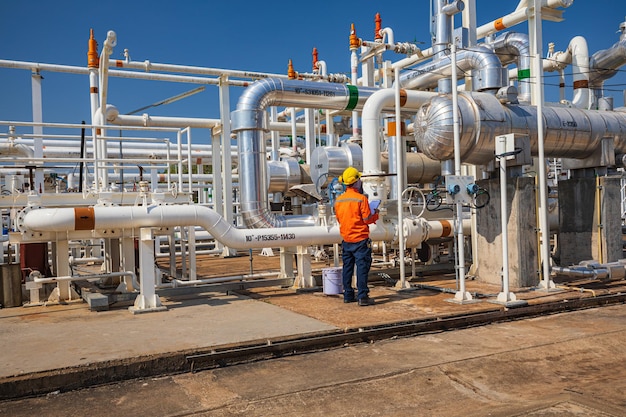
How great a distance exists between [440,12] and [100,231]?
745 centimetres

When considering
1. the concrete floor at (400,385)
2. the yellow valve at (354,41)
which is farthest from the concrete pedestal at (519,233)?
the yellow valve at (354,41)

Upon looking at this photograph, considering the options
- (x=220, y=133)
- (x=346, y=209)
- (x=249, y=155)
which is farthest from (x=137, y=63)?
(x=346, y=209)

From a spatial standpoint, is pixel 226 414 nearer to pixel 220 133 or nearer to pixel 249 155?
pixel 249 155

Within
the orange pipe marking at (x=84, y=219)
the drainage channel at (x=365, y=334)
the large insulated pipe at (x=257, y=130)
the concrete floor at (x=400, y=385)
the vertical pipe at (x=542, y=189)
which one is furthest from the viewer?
the large insulated pipe at (x=257, y=130)

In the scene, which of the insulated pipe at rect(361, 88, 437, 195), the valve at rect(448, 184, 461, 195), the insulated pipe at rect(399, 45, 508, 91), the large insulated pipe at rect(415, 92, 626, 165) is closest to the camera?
the valve at rect(448, 184, 461, 195)

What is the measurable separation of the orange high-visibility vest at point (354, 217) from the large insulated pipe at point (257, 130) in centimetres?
322

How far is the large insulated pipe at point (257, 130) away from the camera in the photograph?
1071cm

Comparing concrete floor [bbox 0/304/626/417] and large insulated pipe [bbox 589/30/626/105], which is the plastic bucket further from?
large insulated pipe [bbox 589/30/626/105]

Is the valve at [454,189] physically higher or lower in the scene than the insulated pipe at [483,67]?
lower

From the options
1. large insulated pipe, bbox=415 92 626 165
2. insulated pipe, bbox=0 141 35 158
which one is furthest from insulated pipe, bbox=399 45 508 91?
insulated pipe, bbox=0 141 35 158

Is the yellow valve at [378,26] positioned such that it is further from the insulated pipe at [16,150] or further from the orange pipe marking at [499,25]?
the insulated pipe at [16,150]

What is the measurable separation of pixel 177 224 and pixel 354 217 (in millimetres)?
2331

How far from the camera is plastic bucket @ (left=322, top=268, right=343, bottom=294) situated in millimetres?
8406

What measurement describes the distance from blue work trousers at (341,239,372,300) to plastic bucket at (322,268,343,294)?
0.44 meters
